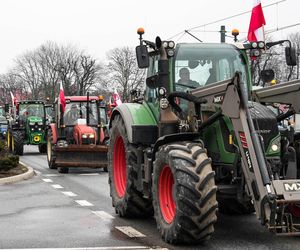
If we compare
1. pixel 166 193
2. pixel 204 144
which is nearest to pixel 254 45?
pixel 204 144

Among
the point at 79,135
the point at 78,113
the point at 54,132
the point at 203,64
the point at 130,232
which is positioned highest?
the point at 203,64

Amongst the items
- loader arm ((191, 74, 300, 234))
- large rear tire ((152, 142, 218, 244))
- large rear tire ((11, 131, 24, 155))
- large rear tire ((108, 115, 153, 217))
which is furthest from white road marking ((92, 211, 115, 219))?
large rear tire ((11, 131, 24, 155))

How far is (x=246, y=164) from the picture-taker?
6.64 meters

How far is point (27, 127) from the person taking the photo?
26031 millimetres

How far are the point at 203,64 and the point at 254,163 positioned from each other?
7.73 ft

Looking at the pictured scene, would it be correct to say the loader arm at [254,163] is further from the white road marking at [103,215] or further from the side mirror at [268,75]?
the white road marking at [103,215]

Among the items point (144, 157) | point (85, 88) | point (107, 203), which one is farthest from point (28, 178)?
point (85, 88)

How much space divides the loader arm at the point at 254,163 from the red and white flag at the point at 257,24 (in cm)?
334

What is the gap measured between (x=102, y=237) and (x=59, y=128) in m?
11.4

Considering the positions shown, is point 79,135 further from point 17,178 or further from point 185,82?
point 185,82

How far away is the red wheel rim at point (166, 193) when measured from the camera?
7449 millimetres

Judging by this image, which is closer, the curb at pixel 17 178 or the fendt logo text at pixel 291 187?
the fendt logo text at pixel 291 187

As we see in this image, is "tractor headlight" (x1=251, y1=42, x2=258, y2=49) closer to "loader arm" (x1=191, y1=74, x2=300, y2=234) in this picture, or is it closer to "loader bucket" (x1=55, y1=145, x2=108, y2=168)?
"loader arm" (x1=191, y1=74, x2=300, y2=234)

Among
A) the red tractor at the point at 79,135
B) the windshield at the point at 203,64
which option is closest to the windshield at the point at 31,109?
the red tractor at the point at 79,135
